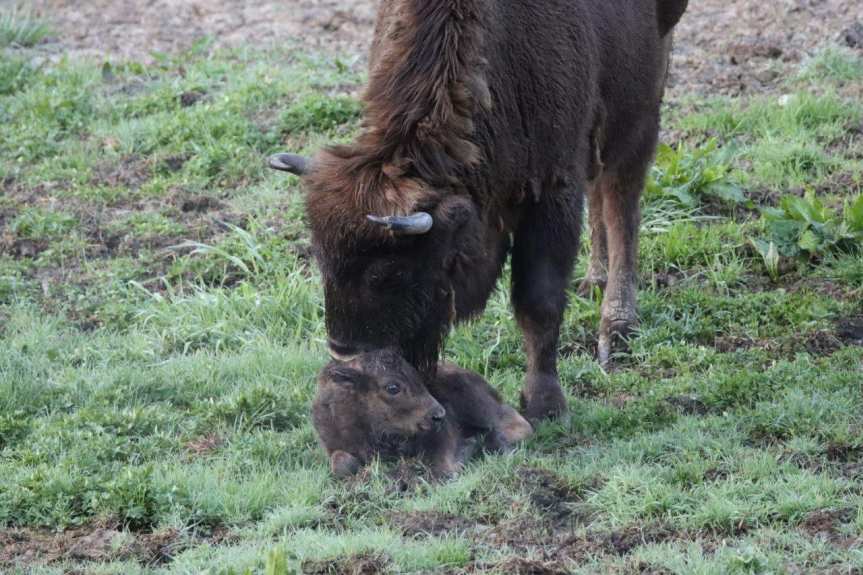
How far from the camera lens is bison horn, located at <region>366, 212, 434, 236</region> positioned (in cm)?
559

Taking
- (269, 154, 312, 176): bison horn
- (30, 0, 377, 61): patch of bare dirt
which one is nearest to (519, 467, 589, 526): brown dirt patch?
(269, 154, 312, 176): bison horn

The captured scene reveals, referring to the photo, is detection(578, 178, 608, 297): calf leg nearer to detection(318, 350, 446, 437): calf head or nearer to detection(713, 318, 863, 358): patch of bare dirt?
detection(713, 318, 863, 358): patch of bare dirt

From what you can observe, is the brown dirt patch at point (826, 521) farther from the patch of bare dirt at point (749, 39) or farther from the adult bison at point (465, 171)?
the patch of bare dirt at point (749, 39)

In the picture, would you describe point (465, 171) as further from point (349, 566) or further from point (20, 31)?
point (20, 31)

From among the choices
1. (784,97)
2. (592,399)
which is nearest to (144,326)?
(592,399)

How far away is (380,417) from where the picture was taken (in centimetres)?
602

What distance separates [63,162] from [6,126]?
2.91ft

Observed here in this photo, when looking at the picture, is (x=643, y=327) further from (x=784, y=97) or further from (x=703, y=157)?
(x=784, y=97)

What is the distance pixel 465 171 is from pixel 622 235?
2.51 metres

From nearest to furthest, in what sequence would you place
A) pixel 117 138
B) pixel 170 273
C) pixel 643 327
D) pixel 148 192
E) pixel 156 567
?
pixel 156 567
pixel 643 327
pixel 170 273
pixel 148 192
pixel 117 138

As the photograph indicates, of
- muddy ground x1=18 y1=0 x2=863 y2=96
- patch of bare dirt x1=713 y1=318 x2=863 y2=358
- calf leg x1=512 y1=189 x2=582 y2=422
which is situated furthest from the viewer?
muddy ground x1=18 y1=0 x2=863 y2=96

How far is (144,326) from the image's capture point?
26.9 ft

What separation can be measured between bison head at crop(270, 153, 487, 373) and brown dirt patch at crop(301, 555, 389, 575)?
1175 millimetres

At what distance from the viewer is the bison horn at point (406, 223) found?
559 centimetres
